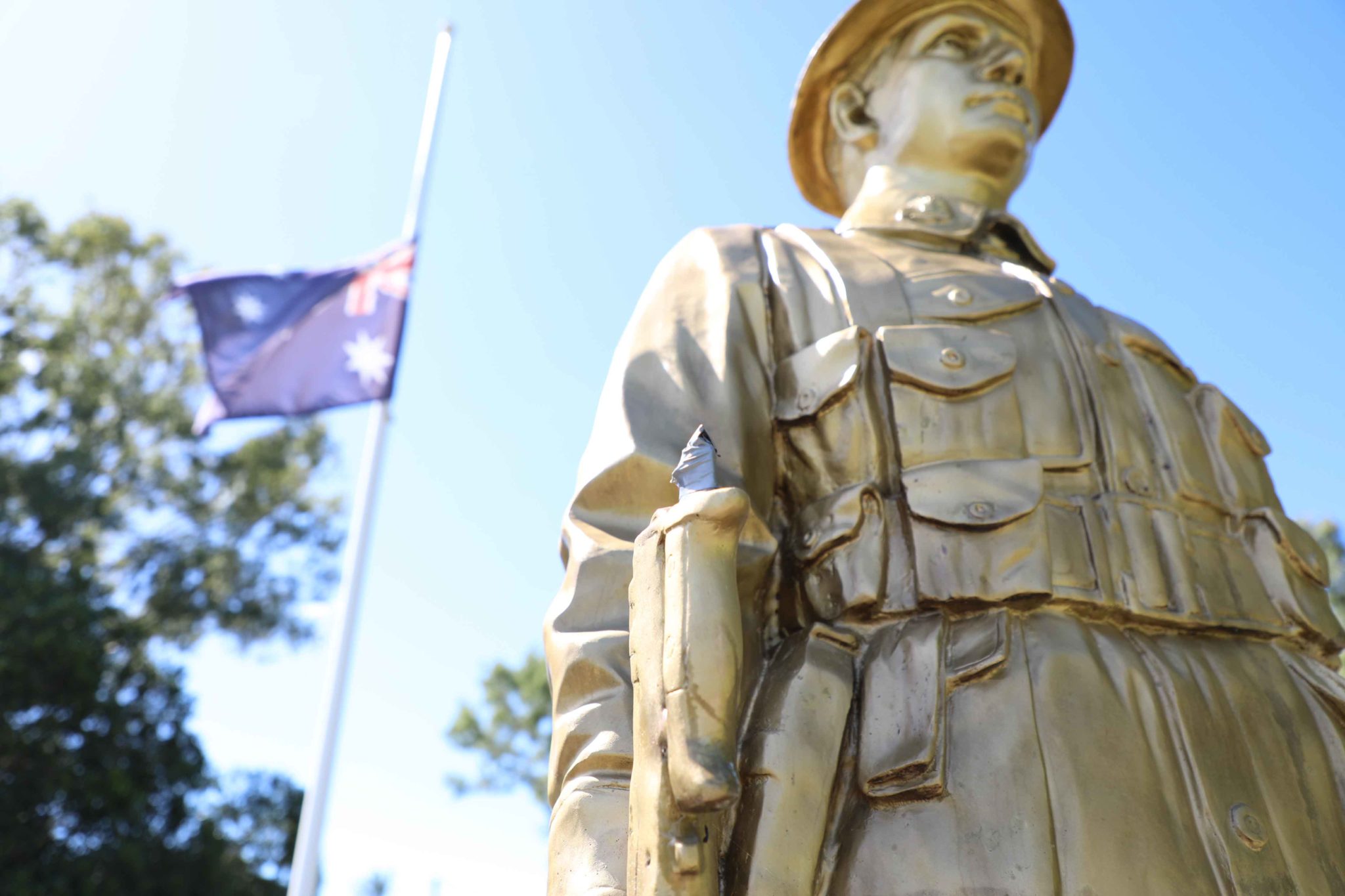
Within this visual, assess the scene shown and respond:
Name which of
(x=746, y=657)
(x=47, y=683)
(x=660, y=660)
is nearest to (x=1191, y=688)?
(x=746, y=657)

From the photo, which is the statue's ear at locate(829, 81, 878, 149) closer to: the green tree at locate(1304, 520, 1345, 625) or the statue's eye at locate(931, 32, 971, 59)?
the statue's eye at locate(931, 32, 971, 59)

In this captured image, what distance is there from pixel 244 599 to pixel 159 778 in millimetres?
3533

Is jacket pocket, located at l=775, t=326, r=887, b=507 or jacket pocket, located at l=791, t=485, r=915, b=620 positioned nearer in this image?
jacket pocket, located at l=791, t=485, r=915, b=620

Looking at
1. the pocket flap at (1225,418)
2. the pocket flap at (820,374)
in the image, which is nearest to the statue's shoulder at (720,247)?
the pocket flap at (820,374)

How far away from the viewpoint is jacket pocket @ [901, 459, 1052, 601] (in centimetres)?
196

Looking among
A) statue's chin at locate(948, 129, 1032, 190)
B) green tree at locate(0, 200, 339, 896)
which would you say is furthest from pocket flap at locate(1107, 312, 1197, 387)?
green tree at locate(0, 200, 339, 896)

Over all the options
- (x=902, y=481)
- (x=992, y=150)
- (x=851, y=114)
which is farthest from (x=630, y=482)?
(x=851, y=114)

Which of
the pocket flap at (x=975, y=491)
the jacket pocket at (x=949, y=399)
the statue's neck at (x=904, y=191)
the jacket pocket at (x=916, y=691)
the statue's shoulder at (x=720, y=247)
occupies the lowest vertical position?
the jacket pocket at (x=916, y=691)

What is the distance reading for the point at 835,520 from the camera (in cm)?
203

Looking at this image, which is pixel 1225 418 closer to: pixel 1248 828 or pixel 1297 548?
pixel 1297 548

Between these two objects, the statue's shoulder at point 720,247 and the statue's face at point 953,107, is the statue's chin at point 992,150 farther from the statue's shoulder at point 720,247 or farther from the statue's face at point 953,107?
the statue's shoulder at point 720,247

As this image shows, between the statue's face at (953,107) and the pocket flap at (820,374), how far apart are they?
40.3 inches

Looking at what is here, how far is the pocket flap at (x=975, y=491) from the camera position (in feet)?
6.56

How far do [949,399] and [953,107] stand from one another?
120 centimetres
